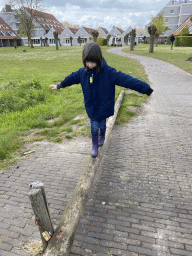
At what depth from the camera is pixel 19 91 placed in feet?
23.7

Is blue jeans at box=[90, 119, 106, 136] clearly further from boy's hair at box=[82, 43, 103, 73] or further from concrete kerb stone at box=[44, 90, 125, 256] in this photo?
boy's hair at box=[82, 43, 103, 73]

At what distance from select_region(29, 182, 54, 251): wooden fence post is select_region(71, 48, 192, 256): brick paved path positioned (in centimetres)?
56

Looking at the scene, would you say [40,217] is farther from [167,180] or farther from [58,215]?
[167,180]

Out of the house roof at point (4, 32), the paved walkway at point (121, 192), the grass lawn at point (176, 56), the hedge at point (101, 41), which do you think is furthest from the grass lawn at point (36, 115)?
the house roof at point (4, 32)

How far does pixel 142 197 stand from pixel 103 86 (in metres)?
1.84

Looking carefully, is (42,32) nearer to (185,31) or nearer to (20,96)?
(185,31)

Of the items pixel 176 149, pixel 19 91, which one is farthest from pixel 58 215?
pixel 19 91

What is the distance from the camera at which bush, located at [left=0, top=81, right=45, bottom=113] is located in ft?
20.5

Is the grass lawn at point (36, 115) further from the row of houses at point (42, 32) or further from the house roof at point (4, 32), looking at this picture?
the row of houses at point (42, 32)

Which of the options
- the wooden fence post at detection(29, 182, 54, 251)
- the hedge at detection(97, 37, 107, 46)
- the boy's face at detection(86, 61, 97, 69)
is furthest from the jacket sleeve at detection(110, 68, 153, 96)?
the hedge at detection(97, 37, 107, 46)

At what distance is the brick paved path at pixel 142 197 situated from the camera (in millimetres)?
2285

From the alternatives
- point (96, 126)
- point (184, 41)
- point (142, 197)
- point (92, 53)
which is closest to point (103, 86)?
point (92, 53)

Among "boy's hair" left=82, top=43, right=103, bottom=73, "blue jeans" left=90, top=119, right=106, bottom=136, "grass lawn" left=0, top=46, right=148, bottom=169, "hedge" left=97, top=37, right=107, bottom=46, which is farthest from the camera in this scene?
"hedge" left=97, top=37, right=107, bottom=46

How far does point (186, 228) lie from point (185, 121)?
3.85 meters
